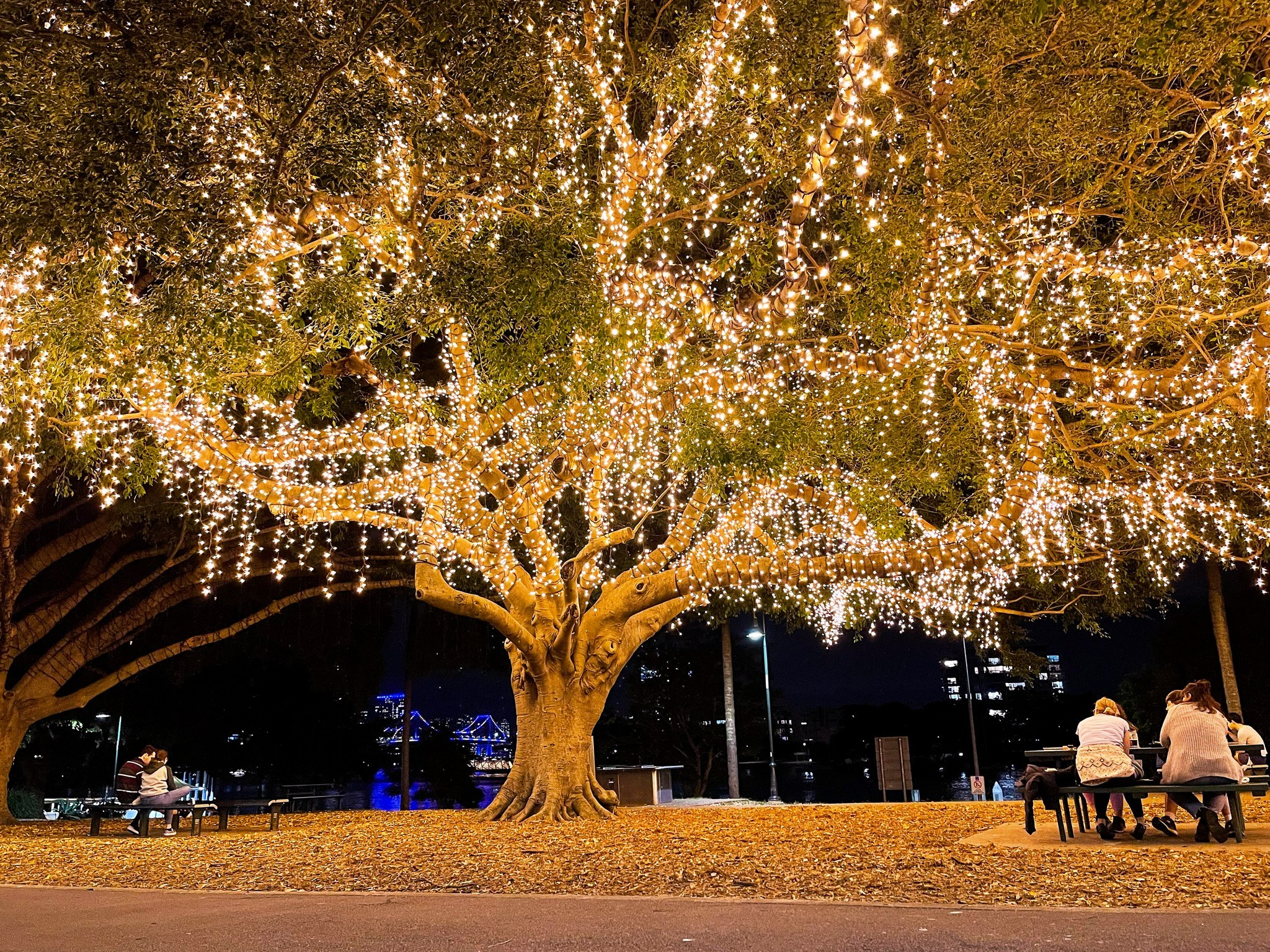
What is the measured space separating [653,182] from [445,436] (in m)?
3.45

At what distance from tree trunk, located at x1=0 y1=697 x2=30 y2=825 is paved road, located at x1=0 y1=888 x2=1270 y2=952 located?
37.9 ft

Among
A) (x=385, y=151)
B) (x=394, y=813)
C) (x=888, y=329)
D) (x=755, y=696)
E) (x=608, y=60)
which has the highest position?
(x=608, y=60)

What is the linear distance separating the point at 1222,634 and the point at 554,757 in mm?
13160

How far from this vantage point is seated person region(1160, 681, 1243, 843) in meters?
6.46

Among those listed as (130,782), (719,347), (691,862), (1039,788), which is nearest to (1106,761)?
(1039,788)

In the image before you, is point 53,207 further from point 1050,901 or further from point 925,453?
point 925,453

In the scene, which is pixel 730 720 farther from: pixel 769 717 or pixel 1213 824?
pixel 1213 824

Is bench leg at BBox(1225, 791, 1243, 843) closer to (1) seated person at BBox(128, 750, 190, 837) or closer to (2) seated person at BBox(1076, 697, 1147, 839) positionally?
(2) seated person at BBox(1076, 697, 1147, 839)

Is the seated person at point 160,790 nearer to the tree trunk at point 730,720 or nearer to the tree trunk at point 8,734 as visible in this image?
the tree trunk at point 8,734

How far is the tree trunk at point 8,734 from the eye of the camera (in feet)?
48.5

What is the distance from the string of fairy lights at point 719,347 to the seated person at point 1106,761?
81.3 inches

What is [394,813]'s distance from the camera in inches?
549

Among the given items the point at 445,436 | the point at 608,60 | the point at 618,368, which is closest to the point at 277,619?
the point at 445,436

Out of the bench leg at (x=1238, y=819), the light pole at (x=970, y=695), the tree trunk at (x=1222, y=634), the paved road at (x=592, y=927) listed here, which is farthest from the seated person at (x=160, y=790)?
the light pole at (x=970, y=695)
